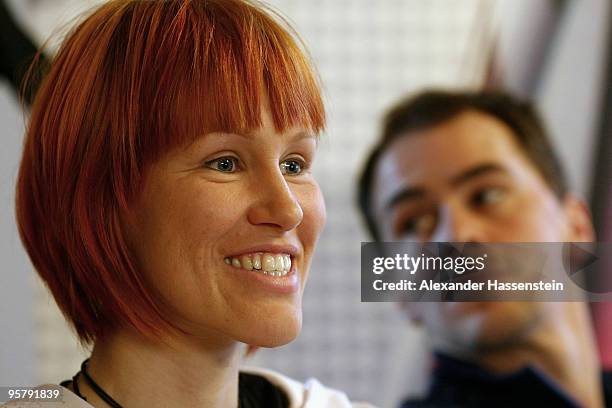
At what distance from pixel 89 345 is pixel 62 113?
204mm

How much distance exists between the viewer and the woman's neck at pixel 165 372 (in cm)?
62

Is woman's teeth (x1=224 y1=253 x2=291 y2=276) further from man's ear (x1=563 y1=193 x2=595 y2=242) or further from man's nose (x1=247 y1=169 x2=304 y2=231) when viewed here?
man's ear (x1=563 y1=193 x2=595 y2=242)

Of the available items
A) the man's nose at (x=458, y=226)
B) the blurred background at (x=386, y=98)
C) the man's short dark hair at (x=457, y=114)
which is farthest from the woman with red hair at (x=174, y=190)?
the blurred background at (x=386, y=98)

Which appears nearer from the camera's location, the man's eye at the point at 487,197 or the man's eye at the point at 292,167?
the man's eye at the point at 292,167

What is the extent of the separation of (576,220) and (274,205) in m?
0.84

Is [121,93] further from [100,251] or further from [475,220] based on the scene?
[475,220]

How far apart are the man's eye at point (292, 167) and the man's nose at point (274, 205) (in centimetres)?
4

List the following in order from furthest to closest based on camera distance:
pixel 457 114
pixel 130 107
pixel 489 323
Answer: pixel 457 114 → pixel 489 323 → pixel 130 107

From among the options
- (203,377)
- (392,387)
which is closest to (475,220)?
(392,387)

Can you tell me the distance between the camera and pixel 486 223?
115 cm

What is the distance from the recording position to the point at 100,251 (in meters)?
0.61

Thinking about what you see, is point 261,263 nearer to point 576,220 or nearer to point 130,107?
point 130,107

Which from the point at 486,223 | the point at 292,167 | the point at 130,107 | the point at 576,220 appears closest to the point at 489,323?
the point at 486,223

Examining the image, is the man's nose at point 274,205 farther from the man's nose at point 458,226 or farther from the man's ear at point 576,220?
the man's ear at point 576,220
